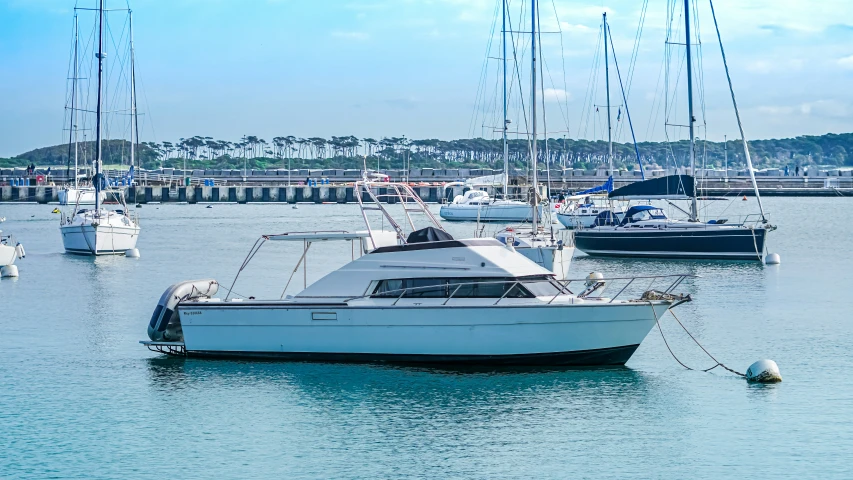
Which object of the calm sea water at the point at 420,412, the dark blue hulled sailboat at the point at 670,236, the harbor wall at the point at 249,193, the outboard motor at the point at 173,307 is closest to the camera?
the calm sea water at the point at 420,412

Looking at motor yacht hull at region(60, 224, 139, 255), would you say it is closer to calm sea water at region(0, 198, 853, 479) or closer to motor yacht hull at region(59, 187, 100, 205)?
calm sea water at region(0, 198, 853, 479)

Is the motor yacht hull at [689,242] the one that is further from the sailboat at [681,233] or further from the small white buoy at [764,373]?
the small white buoy at [764,373]

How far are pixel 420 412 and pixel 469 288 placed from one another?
10.2 ft

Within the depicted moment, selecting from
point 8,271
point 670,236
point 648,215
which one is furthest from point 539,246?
point 8,271

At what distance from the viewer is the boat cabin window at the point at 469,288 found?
22.0 m

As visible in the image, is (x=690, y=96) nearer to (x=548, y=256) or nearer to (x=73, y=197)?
(x=548, y=256)

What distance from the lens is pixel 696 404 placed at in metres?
20.9

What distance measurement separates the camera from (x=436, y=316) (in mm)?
22000

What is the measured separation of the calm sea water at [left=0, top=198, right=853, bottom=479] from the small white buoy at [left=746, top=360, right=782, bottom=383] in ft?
1.02

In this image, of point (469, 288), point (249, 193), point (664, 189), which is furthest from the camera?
point (249, 193)

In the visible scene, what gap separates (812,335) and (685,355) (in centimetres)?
523

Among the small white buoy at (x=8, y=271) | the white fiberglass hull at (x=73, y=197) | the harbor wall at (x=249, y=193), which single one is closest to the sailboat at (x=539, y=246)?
the small white buoy at (x=8, y=271)

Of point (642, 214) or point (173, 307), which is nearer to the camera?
point (173, 307)

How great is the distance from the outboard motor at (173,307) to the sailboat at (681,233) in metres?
29.7
